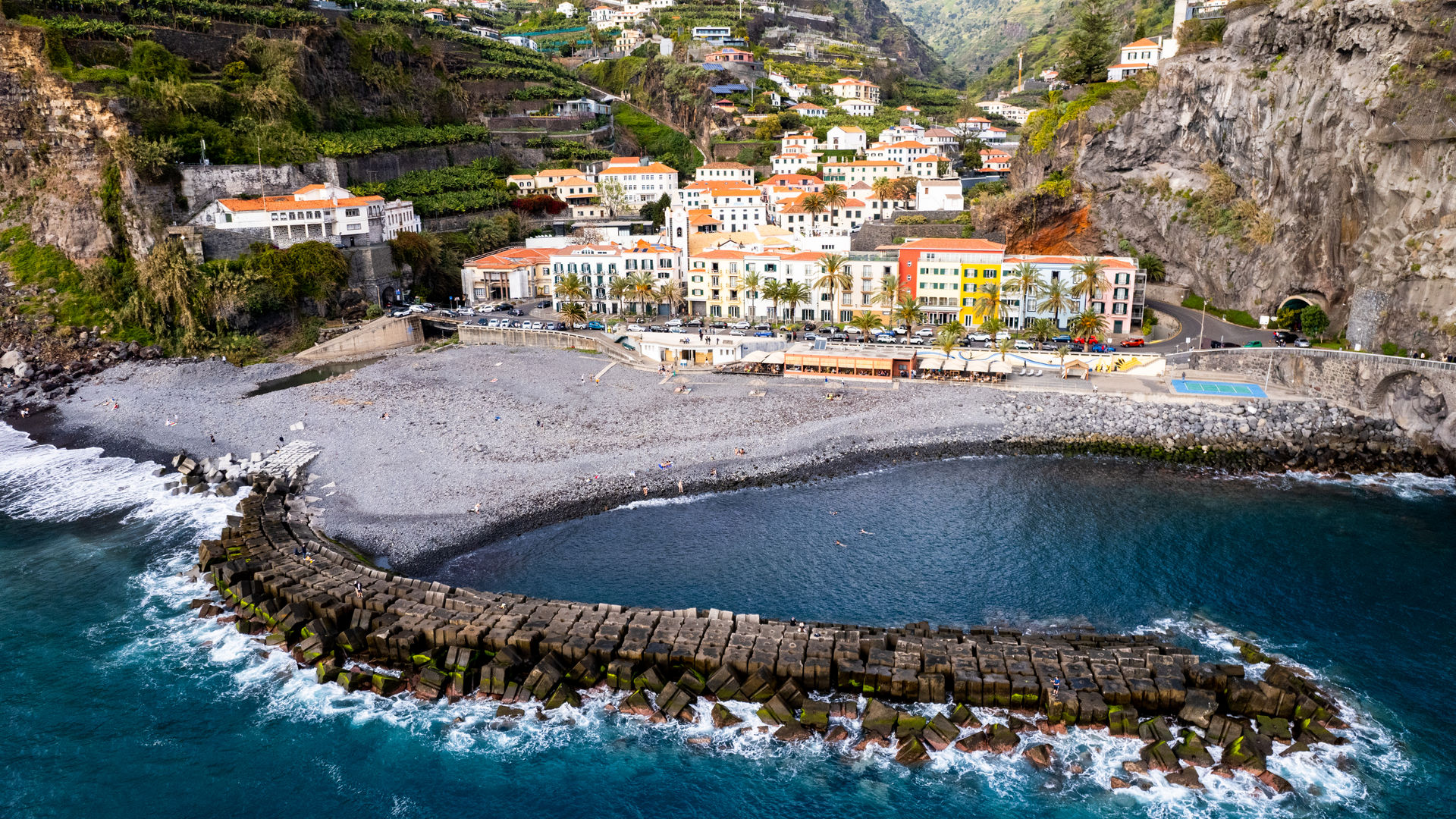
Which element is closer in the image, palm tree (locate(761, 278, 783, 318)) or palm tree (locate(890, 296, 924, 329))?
palm tree (locate(890, 296, 924, 329))

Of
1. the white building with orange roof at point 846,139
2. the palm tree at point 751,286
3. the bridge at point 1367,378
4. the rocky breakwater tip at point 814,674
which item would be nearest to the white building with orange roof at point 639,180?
the white building with orange roof at point 846,139

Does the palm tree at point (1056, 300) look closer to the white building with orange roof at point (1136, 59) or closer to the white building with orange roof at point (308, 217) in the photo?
the white building with orange roof at point (1136, 59)

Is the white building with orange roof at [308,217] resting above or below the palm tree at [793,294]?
above

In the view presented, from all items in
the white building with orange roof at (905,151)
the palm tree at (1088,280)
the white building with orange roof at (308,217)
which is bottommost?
the palm tree at (1088,280)

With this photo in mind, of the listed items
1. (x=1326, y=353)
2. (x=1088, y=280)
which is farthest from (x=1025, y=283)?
(x=1326, y=353)

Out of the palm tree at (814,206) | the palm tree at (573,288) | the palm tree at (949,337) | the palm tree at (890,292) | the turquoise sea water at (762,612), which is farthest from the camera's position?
the palm tree at (814,206)

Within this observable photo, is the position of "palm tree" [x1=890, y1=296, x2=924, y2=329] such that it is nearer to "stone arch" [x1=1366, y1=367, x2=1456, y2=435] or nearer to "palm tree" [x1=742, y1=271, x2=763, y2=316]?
"palm tree" [x1=742, y1=271, x2=763, y2=316]

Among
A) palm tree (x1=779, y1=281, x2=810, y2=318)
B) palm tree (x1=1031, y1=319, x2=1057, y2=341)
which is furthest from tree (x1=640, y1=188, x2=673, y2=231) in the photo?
palm tree (x1=1031, y1=319, x2=1057, y2=341)

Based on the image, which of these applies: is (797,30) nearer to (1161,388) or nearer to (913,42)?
(913,42)
